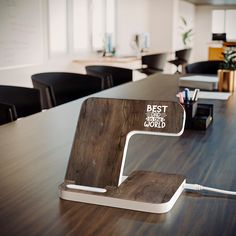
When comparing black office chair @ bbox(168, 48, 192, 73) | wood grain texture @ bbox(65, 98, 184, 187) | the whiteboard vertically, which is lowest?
black office chair @ bbox(168, 48, 192, 73)

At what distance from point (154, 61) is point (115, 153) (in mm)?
5228

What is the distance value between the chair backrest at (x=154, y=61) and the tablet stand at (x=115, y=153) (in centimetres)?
497

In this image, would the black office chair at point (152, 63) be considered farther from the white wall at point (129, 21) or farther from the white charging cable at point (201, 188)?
the white charging cable at point (201, 188)

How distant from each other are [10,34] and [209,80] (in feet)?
8.29

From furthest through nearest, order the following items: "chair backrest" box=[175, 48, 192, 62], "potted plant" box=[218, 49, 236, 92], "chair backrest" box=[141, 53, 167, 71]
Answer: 1. "chair backrest" box=[175, 48, 192, 62]
2. "chair backrest" box=[141, 53, 167, 71]
3. "potted plant" box=[218, 49, 236, 92]

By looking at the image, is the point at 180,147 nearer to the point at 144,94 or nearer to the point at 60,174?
the point at 60,174

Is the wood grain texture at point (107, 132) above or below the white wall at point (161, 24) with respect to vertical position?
below

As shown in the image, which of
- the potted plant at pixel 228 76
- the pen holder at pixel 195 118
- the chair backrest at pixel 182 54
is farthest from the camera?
the chair backrest at pixel 182 54

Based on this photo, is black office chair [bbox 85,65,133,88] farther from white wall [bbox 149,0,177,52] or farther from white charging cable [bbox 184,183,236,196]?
white wall [bbox 149,0,177,52]

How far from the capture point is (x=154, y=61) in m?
6.12

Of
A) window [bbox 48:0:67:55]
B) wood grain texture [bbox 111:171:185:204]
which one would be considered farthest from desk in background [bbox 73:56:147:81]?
wood grain texture [bbox 111:171:185:204]

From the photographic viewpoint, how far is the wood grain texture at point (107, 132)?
978mm

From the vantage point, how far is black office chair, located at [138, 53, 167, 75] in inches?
235

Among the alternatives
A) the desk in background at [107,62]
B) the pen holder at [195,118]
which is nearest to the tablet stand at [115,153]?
the pen holder at [195,118]
